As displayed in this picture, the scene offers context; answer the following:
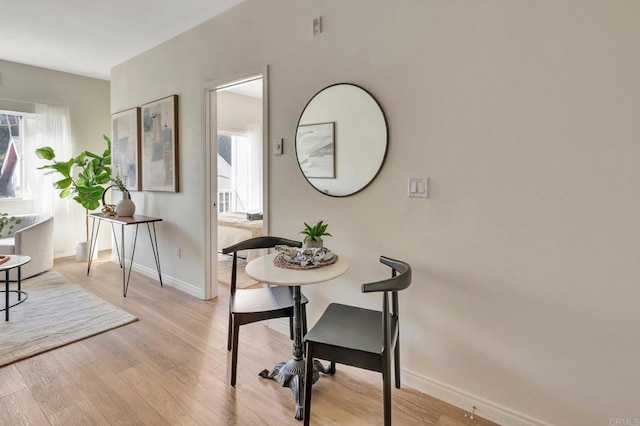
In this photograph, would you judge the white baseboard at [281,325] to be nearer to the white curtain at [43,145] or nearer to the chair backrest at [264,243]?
the chair backrest at [264,243]

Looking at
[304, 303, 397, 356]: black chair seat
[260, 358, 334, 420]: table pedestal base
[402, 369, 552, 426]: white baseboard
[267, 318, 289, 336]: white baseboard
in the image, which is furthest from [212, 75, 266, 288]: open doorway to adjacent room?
[402, 369, 552, 426]: white baseboard

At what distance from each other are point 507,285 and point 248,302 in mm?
1430

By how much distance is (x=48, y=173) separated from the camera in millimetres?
4648

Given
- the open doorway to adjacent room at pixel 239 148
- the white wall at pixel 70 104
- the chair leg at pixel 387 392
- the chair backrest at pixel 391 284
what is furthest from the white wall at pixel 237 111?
the chair leg at pixel 387 392

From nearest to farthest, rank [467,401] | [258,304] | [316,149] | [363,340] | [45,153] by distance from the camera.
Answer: [363,340] < [467,401] < [258,304] < [316,149] < [45,153]

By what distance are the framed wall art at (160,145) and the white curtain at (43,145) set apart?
1.82 meters

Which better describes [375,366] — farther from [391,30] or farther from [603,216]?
[391,30]

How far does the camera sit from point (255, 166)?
6.88 m

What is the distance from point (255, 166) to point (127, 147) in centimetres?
289

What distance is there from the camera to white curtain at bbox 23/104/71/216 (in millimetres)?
4621

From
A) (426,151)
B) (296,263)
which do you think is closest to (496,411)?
(296,263)

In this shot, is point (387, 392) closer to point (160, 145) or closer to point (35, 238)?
point (160, 145)

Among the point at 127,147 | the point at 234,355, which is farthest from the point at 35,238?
the point at 234,355

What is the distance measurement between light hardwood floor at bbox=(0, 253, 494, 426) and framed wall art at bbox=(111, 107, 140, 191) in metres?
2.11
